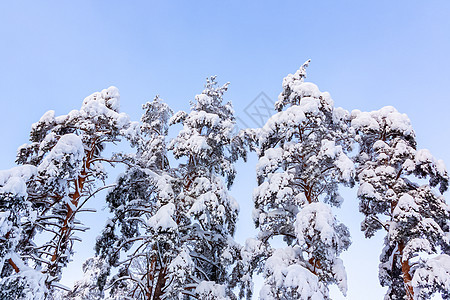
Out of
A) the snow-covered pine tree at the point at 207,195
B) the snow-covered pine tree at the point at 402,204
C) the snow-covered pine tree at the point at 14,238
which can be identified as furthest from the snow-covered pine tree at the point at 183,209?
the snow-covered pine tree at the point at 402,204

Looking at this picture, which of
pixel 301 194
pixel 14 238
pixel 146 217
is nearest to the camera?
pixel 14 238

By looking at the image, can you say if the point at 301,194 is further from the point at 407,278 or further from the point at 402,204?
the point at 407,278

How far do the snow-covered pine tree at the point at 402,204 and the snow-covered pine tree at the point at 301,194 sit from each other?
5.07ft

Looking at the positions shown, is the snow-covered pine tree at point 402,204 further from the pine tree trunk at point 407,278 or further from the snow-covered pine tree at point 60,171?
the snow-covered pine tree at point 60,171

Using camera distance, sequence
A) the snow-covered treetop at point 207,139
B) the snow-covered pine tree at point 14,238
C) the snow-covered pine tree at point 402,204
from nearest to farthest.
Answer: the snow-covered pine tree at point 14,238 < the snow-covered pine tree at point 402,204 < the snow-covered treetop at point 207,139

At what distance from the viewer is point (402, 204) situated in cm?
1160

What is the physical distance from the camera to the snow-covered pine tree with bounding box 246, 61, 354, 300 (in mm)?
9422

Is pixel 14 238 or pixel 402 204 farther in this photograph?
pixel 402 204

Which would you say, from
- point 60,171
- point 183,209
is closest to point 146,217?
point 183,209

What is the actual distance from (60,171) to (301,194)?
8222mm

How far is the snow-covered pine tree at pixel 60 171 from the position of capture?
921 cm

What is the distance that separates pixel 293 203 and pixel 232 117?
599cm

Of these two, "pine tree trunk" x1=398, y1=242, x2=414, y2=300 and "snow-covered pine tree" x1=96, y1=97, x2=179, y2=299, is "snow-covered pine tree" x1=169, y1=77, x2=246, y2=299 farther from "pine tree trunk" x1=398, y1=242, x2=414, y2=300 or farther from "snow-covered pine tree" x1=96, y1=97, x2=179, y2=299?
"pine tree trunk" x1=398, y1=242, x2=414, y2=300

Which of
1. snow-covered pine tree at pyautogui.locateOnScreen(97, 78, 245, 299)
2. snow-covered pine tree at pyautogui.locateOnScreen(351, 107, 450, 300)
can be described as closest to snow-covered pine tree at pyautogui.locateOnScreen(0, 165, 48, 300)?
snow-covered pine tree at pyautogui.locateOnScreen(97, 78, 245, 299)
